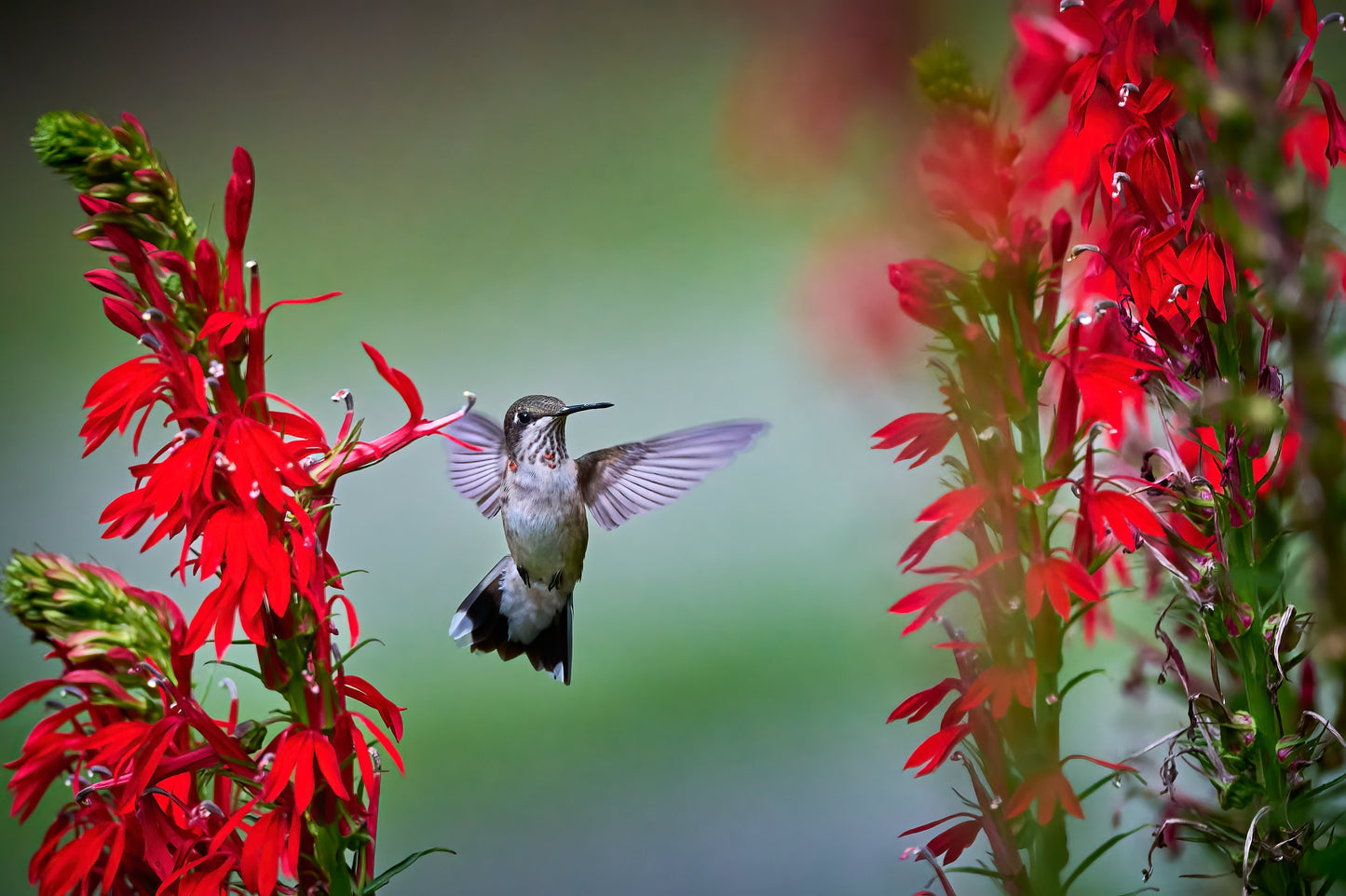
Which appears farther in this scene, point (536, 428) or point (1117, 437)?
point (536, 428)

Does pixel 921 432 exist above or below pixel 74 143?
below

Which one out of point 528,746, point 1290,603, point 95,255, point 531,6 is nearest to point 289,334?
point 95,255

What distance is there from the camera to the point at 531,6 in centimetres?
154

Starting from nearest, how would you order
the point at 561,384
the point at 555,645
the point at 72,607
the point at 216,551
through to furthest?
the point at 216,551
the point at 72,607
the point at 555,645
the point at 561,384

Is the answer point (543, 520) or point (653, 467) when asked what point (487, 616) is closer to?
point (543, 520)

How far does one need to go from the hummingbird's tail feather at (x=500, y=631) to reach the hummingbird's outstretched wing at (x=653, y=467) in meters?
0.13

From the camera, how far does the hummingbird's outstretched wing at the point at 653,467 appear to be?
3.32 ft

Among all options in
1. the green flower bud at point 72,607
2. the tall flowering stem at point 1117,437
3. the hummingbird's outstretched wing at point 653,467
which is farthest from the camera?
the hummingbird's outstretched wing at point 653,467

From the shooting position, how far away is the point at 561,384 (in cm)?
153

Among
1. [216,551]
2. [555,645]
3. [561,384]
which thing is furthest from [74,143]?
[561,384]

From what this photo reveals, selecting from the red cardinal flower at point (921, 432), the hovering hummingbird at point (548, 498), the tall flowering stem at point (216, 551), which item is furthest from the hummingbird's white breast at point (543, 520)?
the red cardinal flower at point (921, 432)

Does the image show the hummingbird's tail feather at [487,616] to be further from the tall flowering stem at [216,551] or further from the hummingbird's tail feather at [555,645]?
the tall flowering stem at [216,551]

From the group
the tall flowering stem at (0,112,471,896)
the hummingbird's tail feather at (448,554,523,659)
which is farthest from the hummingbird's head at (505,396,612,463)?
the tall flowering stem at (0,112,471,896)

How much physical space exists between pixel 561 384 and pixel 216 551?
35.9 inches
